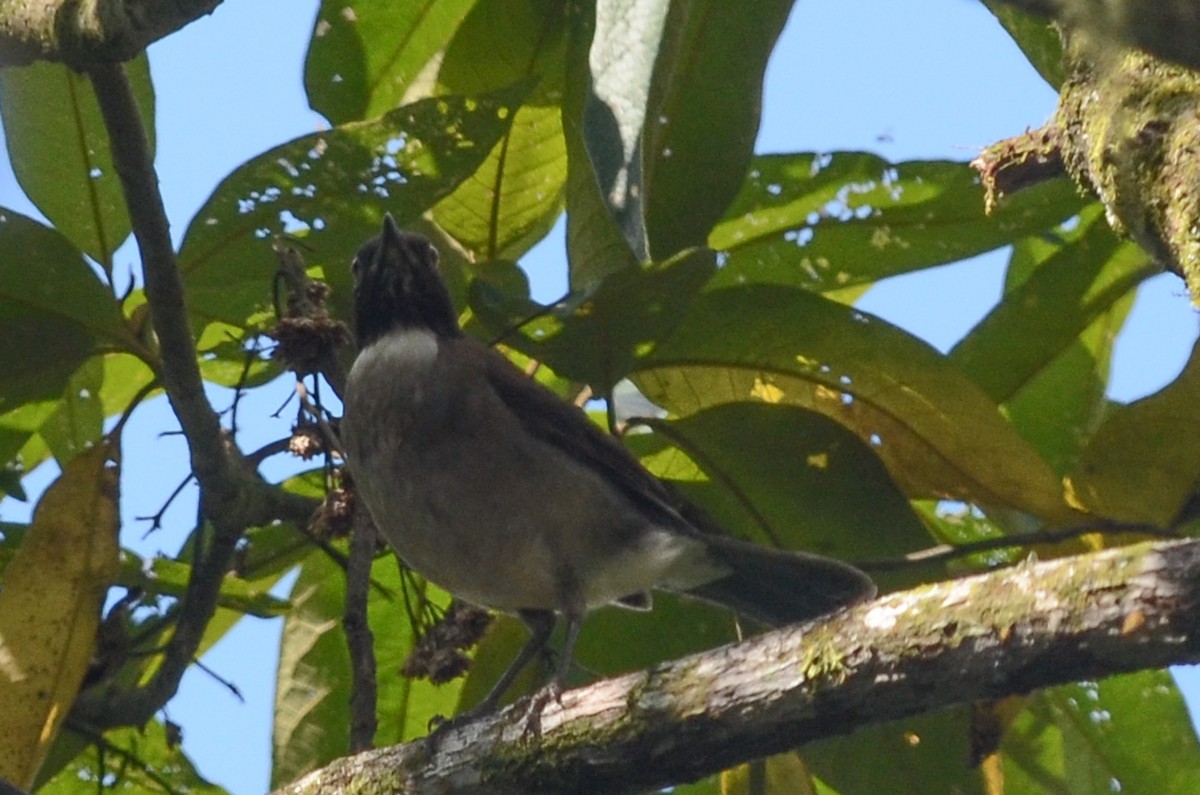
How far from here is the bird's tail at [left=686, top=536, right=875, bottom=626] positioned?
385cm

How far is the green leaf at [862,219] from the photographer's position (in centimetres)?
416

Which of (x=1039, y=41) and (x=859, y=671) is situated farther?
(x=1039, y=41)

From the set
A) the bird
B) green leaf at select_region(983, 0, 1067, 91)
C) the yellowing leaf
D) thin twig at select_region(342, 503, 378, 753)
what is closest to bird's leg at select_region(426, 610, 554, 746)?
the bird

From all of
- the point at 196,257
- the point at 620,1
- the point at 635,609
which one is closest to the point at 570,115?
the point at 620,1

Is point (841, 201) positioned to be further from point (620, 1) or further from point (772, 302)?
point (620, 1)

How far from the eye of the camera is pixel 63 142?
402cm

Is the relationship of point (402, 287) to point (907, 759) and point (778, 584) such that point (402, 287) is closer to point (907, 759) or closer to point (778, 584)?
point (778, 584)

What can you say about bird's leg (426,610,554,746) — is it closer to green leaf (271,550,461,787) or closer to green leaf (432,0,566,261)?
green leaf (271,550,461,787)

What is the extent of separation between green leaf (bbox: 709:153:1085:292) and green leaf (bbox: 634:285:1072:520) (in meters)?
0.39

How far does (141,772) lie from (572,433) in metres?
1.69

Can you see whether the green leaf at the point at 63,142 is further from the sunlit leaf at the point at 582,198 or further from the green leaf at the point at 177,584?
the sunlit leaf at the point at 582,198

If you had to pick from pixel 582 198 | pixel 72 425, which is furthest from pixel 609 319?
pixel 72 425

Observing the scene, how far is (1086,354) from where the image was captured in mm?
4484

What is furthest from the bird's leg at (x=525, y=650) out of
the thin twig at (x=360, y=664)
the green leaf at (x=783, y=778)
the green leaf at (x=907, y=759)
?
the green leaf at (x=907, y=759)
